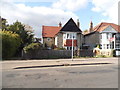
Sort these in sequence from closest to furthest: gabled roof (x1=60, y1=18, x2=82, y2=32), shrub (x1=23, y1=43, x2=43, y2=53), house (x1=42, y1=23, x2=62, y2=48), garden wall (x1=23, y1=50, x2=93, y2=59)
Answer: shrub (x1=23, y1=43, x2=43, y2=53)
garden wall (x1=23, y1=50, x2=93, y2=59)
gabled roof (x1=60, y1=18, x2=82, y2=32)
house (x1=42, y1=23, x2=62, y2=48)

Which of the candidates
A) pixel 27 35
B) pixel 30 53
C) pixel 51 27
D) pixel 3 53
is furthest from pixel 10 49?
pixel 51 27

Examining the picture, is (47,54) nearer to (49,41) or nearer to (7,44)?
(7,44)

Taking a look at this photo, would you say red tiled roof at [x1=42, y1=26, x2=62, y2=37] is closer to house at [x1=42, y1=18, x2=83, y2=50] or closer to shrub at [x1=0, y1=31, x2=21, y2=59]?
house at [x1=42, y1=18, x2=83, y2=50]

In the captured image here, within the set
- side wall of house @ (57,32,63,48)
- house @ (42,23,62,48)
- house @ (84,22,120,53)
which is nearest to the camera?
side wall of house @ (57,32,63,48)

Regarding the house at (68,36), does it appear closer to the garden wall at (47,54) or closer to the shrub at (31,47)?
the garden wall at (47,54)

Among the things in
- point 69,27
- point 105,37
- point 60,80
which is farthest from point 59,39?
point 60,80

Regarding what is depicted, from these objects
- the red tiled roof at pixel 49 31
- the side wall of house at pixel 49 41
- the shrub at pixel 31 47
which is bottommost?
the shrub at pixel 31 47

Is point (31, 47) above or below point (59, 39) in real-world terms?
below

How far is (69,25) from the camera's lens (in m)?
38.0

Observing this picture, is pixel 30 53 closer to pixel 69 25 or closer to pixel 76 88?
pixel 69 25

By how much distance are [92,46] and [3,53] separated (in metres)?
26.2

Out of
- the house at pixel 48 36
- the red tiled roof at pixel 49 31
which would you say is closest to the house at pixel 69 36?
the house at pixel 48 36

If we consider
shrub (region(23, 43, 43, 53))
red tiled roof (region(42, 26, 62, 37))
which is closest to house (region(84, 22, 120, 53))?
red tiled roof (region(42, 26, 62, 37))

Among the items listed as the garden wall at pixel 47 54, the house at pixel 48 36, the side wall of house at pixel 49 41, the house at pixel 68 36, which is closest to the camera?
the garden wall at pixel 47 54
